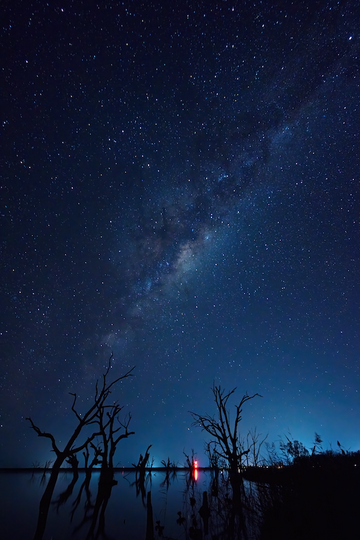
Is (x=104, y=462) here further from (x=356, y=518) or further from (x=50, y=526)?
(x=356, y=518)

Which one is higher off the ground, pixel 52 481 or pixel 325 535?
pixel 52 481

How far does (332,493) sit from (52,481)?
33.9 feet

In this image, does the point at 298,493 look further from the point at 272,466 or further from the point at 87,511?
the point at 87,511

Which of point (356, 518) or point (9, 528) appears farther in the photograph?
point (9, 528)

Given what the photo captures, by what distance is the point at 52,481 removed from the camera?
32.0 ft

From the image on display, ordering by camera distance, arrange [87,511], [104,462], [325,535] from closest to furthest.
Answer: [325,535], [87,511], [104,462]

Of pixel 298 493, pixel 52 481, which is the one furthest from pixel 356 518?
pixel 52 481

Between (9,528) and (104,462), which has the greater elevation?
(104,462)

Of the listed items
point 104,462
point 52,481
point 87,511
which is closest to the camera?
point 52,481

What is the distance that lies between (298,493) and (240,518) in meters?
4.70

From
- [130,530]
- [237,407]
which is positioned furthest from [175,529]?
[237,407]

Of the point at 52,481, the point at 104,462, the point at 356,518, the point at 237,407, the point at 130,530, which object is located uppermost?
the point at 237,407

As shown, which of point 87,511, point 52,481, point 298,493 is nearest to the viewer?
point 52,481

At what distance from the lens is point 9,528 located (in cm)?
1344
